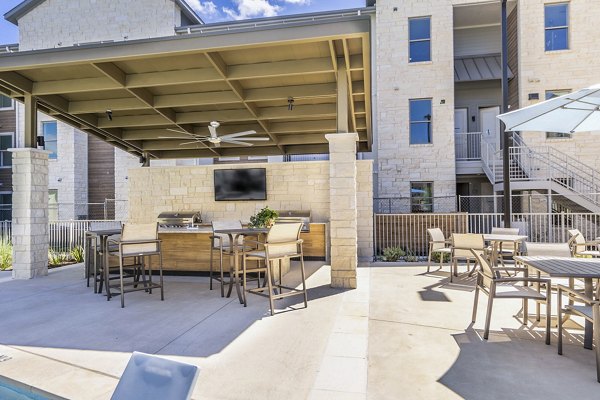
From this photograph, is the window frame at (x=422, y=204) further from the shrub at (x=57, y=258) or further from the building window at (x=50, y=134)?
the building window at (x=50, y=134)

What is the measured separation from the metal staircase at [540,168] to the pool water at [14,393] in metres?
11.1

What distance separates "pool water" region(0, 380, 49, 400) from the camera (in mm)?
2518

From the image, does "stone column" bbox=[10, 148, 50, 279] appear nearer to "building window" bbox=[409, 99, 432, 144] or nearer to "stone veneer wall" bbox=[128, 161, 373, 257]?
"stone veneer wall" bbox=[128, 161, 373, 257]

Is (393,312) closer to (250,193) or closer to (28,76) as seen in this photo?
(250,193)

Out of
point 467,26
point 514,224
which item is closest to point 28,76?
point 514,224

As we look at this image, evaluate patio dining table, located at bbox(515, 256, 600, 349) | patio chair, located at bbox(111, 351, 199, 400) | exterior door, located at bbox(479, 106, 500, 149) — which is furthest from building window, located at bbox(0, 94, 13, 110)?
patio dining table, located at bbox(515, 256, 600, 349)

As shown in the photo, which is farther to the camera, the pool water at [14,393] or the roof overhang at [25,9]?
the roof overhang at [25,9]

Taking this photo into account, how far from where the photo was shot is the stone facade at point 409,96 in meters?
11.7

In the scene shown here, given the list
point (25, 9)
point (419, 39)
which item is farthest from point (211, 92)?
point (25, 9)

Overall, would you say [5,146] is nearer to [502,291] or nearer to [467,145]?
[467,145]

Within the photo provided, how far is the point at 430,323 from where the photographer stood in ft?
12.6

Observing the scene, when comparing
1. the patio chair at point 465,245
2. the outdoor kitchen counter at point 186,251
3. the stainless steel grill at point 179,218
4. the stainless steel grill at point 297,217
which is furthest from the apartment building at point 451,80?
the outdoor kitchen counter at point 186,251

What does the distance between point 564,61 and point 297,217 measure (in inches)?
398

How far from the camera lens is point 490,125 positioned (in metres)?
12.6
